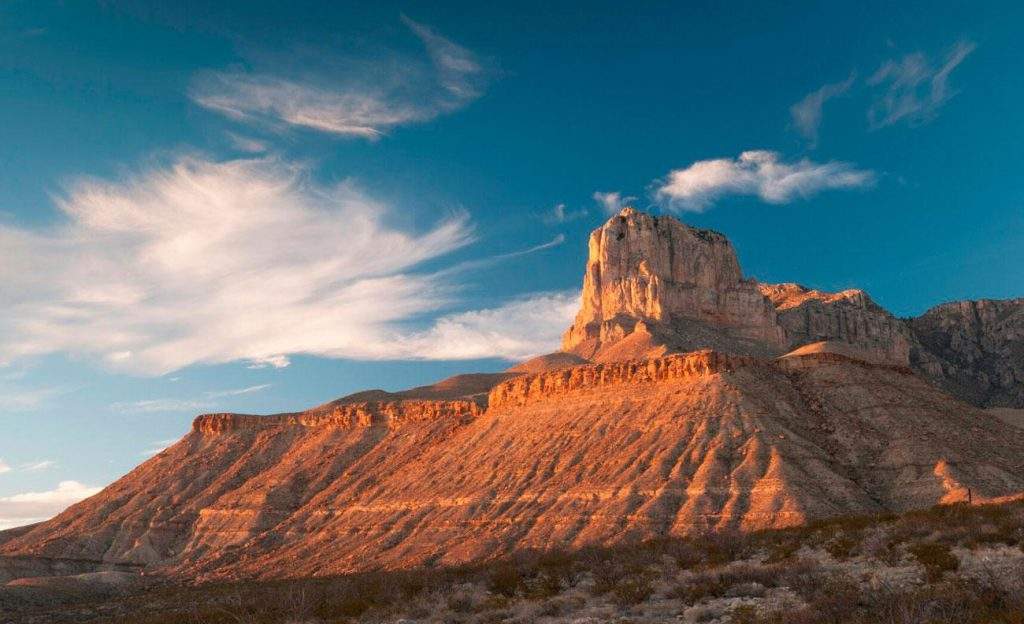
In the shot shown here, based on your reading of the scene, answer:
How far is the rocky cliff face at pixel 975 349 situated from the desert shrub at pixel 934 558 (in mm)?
136482

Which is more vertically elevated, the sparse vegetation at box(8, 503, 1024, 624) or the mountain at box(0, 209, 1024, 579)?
the mountain at box(0, 209, 1024, 579)

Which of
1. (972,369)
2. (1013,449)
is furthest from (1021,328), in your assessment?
(1013,449)

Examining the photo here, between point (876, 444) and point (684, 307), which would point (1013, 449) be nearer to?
point (876, 444)

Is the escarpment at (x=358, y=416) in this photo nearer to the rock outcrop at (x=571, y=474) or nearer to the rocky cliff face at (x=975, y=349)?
the rock outcrop at (x=571, y=474)

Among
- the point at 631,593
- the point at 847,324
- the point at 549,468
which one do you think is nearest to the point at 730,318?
the point at 847,324

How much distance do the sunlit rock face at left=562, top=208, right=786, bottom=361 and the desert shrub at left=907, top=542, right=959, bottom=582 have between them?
98.0 metres

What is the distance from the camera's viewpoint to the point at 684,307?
13575cm

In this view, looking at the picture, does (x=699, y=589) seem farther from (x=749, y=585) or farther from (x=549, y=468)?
(x=549, y=468)

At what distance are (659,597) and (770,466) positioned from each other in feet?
112

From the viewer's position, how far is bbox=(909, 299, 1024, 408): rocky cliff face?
14688 centimetres

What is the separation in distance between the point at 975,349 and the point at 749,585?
16690 cm

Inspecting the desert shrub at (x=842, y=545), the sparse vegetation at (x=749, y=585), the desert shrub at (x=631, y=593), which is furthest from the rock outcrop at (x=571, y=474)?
Answer: the desert shrub at (x=631, y=593)

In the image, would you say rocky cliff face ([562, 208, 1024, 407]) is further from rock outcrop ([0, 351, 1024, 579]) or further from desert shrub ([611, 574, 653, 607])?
desert shrub ([611, 574, 653, 607])

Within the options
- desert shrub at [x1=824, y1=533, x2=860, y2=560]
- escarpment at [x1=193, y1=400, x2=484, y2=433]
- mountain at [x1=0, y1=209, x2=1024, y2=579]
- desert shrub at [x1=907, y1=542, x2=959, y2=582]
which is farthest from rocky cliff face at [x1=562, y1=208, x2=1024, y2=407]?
desert shrub at [x1=907, y1=542, x2=959, y2=582]
